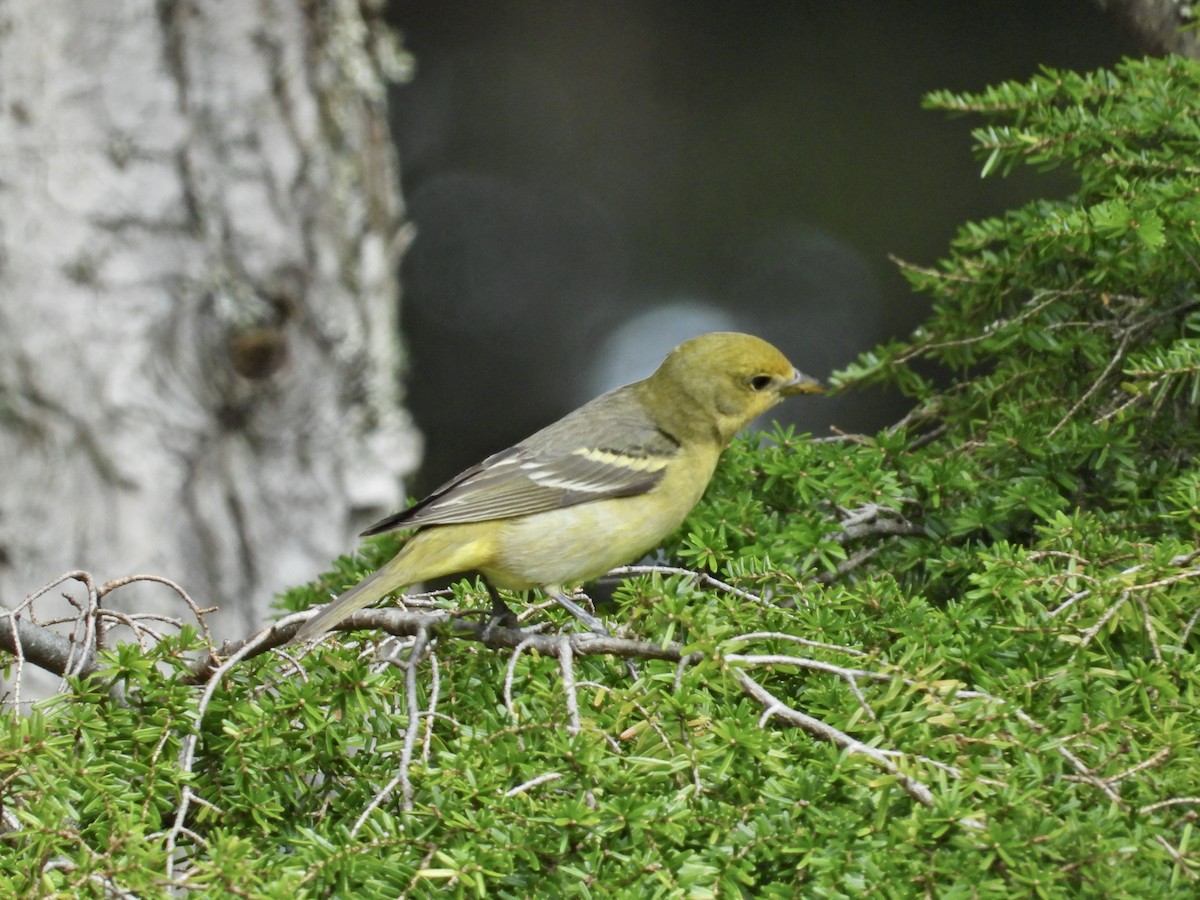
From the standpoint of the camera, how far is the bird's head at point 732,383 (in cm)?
376

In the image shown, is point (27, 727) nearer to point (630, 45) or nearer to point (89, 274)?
point (89, 274)

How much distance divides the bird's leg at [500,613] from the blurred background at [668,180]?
4309 millimetres

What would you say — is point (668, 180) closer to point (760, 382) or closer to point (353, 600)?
point (760, 382)

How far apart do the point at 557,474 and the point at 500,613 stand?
0.78 meters

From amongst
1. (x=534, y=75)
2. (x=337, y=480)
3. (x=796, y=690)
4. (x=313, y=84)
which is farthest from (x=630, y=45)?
(x=796, y=690)

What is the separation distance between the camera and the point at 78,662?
2258mm

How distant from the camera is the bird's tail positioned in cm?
234

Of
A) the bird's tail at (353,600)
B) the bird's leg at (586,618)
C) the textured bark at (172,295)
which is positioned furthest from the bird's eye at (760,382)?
the textured bark at (172,295)

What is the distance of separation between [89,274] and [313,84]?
1.29m

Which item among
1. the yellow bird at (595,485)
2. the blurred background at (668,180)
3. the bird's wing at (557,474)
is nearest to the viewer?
the yellow bird at (595,485)

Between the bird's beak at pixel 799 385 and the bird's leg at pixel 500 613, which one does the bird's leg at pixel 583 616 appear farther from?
the bird's beak at pixel 799 385

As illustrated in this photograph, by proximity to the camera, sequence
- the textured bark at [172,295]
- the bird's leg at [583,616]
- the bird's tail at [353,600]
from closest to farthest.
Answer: the bird's tail at [353,600], the bird's leg at [583,616], the textured bark at [172,295]

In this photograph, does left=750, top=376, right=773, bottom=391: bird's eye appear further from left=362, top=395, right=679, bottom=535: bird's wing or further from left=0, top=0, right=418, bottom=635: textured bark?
left=0, top=0, right=418, bottom=635: textured bark

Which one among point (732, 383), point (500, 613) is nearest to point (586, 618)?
point (500, 613)
